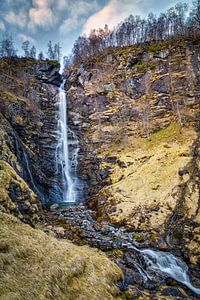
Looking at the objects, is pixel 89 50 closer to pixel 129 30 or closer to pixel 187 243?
pixel 129 30

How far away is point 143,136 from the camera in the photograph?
112 feet

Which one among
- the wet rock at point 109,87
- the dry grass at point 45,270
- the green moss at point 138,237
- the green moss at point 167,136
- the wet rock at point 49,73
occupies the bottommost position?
the green moss at point 138,237

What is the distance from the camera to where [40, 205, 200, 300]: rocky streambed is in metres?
11.2

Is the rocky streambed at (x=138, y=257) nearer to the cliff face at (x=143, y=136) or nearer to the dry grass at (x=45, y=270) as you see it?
the cliff face at (x=143, y=136)

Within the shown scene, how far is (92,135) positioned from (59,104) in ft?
36.1

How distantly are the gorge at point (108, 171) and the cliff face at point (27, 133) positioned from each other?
16cm

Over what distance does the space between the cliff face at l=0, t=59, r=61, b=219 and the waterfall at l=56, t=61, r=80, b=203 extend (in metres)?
1.08

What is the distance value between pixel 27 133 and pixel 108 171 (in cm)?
1258

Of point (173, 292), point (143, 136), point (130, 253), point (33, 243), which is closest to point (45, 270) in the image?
point (33, 243)

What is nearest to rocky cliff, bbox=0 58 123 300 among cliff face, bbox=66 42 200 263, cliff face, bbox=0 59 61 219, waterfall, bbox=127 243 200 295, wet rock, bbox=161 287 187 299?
cliff face, bbox=0 59 61 219

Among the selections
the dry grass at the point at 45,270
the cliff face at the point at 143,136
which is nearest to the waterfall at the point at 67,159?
the cliff face at the point at 143,136

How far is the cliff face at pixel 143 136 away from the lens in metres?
20.1

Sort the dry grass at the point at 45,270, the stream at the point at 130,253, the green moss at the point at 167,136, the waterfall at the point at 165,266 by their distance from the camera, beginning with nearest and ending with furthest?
the dry grass at the point at 45,270 → the stream at the point at 130,253 → the waterfall at the point at 165,266 → the green moss at the point at 167,136

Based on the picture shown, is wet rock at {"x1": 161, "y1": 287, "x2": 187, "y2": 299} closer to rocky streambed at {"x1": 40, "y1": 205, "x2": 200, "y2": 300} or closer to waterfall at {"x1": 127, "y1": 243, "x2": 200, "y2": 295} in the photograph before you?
rocky streambed at {"x1": 40, "y1": 205, "x2": 200, "y2": 300}
